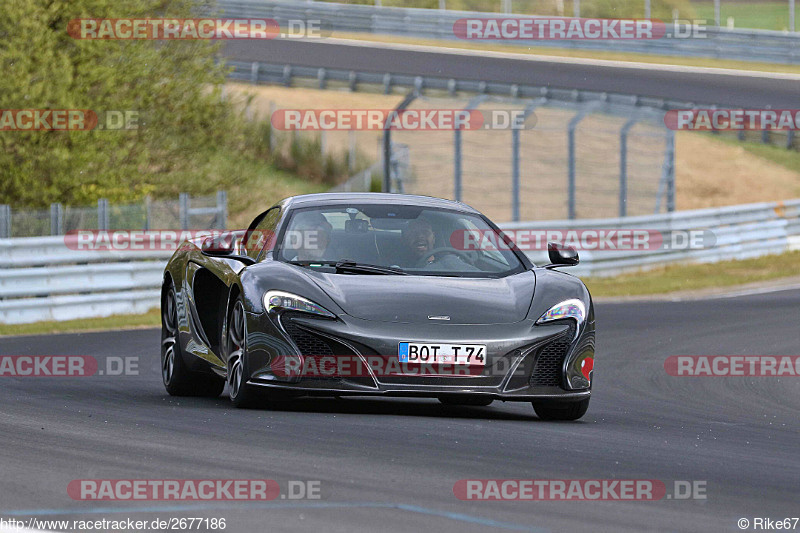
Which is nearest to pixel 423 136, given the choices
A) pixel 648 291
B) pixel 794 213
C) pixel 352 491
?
pixel 794 213

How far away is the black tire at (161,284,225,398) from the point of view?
10.5m

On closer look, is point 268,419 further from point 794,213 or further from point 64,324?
point 794,213

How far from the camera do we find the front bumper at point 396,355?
842cm

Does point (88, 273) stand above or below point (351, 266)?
below

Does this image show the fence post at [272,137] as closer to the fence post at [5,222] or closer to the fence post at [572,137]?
the fence post at [572,137]

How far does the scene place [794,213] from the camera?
32.1 meters

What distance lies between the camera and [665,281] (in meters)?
25.3

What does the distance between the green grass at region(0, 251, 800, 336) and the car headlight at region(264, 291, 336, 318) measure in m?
9.86

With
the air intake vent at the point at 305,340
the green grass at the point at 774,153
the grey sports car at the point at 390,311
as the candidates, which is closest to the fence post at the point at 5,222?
the grey sports car at the point at 390,311

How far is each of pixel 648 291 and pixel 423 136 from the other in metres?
26.0

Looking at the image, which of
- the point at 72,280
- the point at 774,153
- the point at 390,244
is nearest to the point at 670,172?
the point at 72,280

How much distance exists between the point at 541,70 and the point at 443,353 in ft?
106

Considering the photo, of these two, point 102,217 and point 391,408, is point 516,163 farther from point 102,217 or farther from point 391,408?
point 391,408

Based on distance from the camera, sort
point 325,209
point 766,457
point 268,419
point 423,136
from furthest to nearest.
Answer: point 423,136
point 325,209
point 268,419
point 766,457
